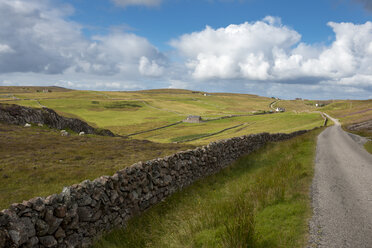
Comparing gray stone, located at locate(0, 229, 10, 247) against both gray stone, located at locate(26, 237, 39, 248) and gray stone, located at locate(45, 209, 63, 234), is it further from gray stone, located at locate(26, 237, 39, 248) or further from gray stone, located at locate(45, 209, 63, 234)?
gray stone, located at locate(45, 209, 63, 234)

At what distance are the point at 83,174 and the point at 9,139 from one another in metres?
11.5

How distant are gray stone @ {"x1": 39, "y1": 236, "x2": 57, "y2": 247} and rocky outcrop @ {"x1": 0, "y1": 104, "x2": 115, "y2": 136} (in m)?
29.1

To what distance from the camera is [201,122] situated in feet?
365

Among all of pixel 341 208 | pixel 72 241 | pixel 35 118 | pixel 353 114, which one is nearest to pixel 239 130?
pixel 353 114

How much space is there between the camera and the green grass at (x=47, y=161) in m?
11.6

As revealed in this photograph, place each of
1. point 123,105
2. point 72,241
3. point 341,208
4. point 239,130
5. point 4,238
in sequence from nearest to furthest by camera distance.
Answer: point 4,238
point 72,241
point 341,208
point 239,130
point 123,105

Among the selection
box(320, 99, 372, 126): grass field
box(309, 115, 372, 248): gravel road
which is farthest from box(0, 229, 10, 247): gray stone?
box(320, 99, 372, 126): grass field

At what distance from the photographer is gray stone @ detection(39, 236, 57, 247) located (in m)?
5.82

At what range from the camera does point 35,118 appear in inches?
1268

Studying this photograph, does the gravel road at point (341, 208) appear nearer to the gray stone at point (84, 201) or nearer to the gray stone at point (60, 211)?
the gray stone at point (84, 201)

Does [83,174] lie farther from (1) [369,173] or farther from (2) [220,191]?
(1) [369,173]

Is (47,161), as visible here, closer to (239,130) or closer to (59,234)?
(59,234)

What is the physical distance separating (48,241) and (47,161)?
1160 cm

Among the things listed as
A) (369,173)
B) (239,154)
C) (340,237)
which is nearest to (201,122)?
(239,154)
